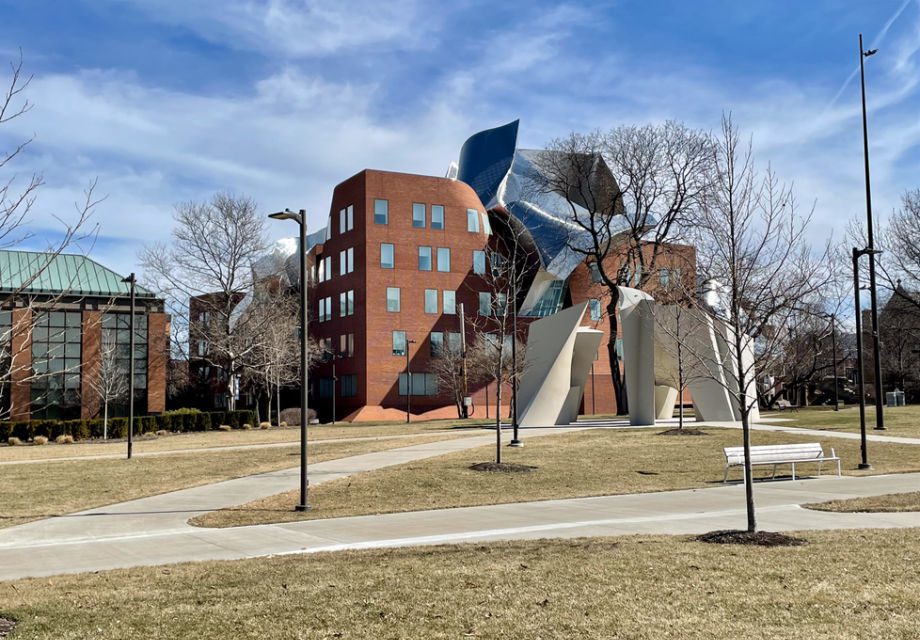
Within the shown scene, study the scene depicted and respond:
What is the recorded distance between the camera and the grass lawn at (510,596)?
632 cm

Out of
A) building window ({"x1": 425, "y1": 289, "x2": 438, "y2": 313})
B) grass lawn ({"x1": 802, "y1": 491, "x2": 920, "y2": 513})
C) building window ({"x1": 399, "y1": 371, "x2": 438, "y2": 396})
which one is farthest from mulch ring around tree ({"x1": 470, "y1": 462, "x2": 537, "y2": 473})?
building window ({"x1": 425, "y1": 289, "x2": 438, "y2": 313})

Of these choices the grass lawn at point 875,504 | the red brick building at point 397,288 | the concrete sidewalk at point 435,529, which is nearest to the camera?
the concrete sidewalk at point 435,529

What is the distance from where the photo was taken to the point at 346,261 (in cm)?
6806

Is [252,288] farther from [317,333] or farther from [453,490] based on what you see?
[453,490]

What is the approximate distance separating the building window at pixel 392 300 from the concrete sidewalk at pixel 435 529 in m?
49.7

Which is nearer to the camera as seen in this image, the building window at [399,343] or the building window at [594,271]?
the building window at [399,343]

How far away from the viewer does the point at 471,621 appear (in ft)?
21.5

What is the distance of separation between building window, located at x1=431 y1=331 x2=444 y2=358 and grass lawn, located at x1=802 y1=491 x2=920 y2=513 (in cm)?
5199

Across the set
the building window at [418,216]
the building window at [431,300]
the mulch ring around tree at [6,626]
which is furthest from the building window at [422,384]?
the mulch ring around tree at [6,626]

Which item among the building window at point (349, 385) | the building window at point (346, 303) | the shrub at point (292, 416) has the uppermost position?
the building window at point (346, 303)

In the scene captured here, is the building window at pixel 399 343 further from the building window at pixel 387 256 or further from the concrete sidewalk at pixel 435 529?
the concrete sidewalk at pixel 435 529

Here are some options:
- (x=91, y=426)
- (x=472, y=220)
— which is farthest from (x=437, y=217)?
(x=91, y=426)

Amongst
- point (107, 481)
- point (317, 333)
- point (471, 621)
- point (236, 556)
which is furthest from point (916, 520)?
point (317, 333)

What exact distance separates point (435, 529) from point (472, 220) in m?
58.0
